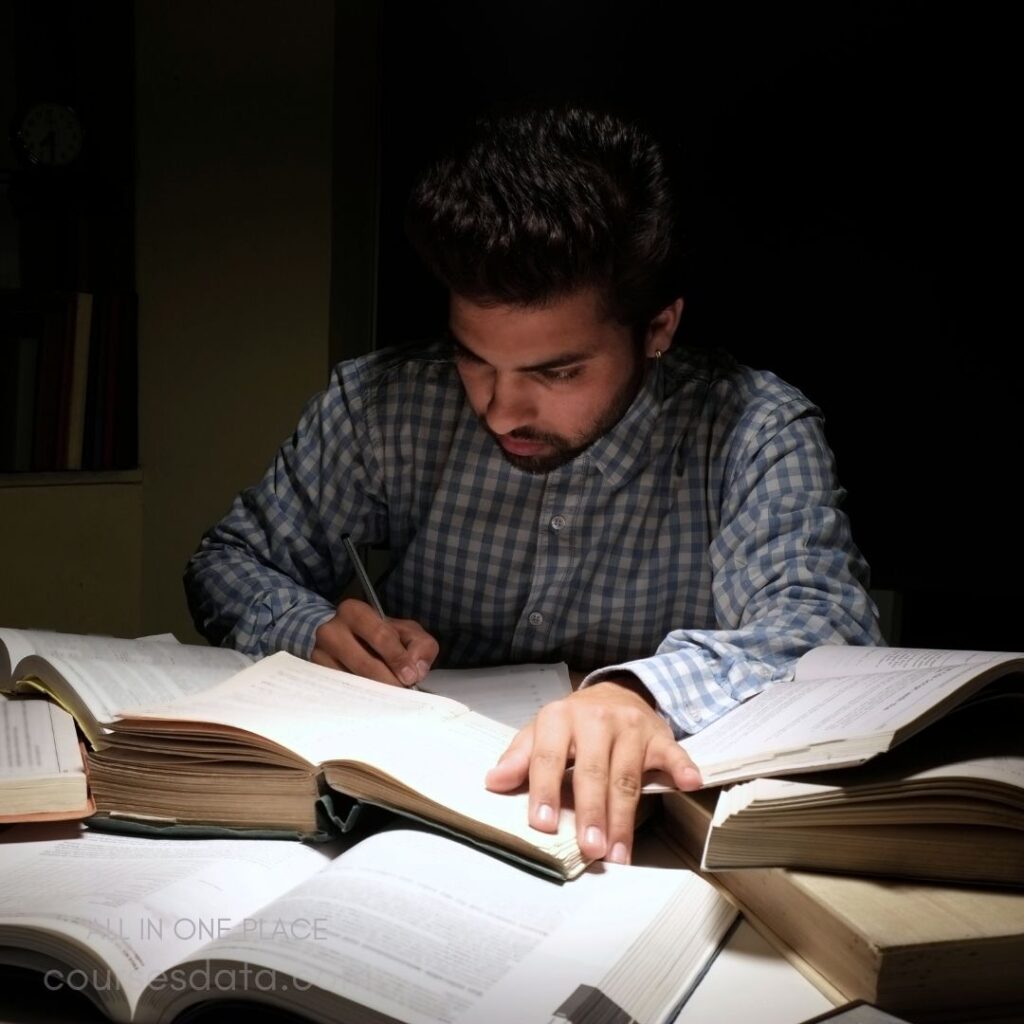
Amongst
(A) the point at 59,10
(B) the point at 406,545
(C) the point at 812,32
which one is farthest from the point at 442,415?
(A) the point at 59,10

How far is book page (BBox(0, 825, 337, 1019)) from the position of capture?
1.97ft

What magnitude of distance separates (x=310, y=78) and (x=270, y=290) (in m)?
0.45

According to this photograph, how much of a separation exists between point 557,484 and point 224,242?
4.16 ft

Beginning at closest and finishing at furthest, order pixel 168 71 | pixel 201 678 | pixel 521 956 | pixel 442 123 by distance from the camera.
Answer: pixel 521 956 → pixel 201 678 → pixel 442 123 → pixel 168 71

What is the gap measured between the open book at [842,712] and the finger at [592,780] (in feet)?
0.23

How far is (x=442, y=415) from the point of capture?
154 cm

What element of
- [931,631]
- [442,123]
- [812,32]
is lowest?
[931,631]

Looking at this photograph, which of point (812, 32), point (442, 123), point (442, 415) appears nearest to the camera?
point (442, 415)

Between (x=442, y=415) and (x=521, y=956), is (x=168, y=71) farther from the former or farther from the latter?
(x=521, y=956)

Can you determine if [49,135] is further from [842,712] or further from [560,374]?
[842,712]

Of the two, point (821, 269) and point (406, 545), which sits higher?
point (821, 269)

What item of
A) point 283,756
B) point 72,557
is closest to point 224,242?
point 72,557

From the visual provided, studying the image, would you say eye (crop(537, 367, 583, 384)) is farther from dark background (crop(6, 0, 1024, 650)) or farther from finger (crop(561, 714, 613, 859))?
dark background (crop(6, 0, 1024, 650))

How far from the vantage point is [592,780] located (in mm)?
761
